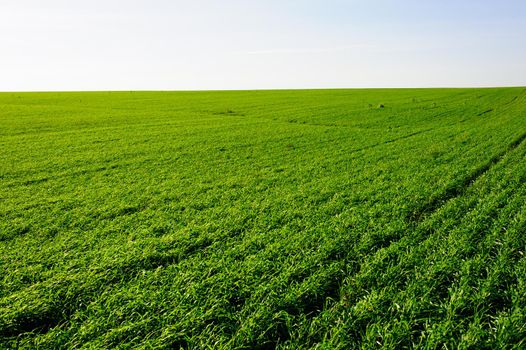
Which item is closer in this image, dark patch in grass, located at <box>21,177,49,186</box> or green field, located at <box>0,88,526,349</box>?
green field, located at <box>0,88,526,349</box>

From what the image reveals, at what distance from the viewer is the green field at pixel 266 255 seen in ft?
14.0

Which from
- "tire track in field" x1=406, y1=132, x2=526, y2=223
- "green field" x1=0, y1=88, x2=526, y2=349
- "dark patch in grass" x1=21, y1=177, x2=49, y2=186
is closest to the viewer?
"green field" x1=0, y1=88, x2=526, y2=349

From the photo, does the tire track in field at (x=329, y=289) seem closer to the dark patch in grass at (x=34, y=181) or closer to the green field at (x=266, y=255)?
the green field at (x=266, y=255)

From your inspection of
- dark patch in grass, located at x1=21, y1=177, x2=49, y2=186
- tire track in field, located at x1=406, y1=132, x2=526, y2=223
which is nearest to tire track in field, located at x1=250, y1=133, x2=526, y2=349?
tire track in field, located at x1=406, y1=132, x2=526, y2=223

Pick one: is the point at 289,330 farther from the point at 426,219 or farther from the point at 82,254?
the point at 426,219

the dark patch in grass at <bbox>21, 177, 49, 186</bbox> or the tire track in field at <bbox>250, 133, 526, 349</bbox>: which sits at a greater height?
the dark patch in grass at <bbox>21, 177, 49, 186</bbox>

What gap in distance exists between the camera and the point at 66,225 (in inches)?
303

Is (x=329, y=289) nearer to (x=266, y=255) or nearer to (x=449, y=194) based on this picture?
(x=266, y=255)

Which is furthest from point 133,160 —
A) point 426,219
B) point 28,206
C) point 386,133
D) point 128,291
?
point 386,133

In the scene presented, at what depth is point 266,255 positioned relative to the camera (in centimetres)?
609

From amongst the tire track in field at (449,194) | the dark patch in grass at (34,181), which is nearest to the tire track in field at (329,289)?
the tire track in field at (449,194)

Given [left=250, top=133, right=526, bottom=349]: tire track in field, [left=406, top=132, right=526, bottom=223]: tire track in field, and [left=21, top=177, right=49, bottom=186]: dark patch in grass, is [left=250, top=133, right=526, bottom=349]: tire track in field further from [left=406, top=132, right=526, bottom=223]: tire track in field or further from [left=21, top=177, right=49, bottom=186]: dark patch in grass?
[left=21, top=177, right=49, bottom=186]: dark patch in grass

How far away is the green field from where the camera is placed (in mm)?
4273

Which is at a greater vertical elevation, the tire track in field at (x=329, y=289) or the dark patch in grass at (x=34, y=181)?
the dark patch in grass at (x=34, y=181)
